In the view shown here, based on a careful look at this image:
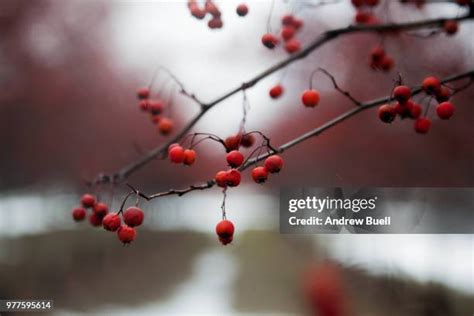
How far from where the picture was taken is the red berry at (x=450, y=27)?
1.93 metres

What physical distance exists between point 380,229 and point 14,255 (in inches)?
65.0

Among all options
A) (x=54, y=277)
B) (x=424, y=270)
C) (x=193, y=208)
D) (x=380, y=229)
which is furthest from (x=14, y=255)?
(x=424, y=270)

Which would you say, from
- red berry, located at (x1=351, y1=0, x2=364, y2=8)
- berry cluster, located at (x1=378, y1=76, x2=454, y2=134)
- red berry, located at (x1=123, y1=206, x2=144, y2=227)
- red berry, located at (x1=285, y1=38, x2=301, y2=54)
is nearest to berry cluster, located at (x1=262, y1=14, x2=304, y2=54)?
red berry, located at (x1=285, y1=38, x2=301, y2=54)

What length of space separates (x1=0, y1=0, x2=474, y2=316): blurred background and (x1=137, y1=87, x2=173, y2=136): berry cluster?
4.6 inches

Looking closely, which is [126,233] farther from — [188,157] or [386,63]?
[386,63]

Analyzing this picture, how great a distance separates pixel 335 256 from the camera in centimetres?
223

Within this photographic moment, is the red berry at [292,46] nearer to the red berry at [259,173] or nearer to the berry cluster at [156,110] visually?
the berry cluster at [156,110]

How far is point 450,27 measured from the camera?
1975 mm

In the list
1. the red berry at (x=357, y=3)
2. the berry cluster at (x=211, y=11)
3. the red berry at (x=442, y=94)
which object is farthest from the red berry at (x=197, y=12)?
the red berry at (x=442, y=94)

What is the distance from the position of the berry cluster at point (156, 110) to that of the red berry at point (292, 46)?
58 cm

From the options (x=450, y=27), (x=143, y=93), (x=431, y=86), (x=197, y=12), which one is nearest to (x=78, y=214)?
(x=143, y=93)

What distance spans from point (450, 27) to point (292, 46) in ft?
2.05

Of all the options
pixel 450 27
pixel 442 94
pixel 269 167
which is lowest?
pixel 269 167

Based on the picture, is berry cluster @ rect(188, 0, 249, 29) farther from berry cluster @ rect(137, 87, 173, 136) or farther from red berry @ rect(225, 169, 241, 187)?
red berry @ rect(225, 169, 241, 187)
